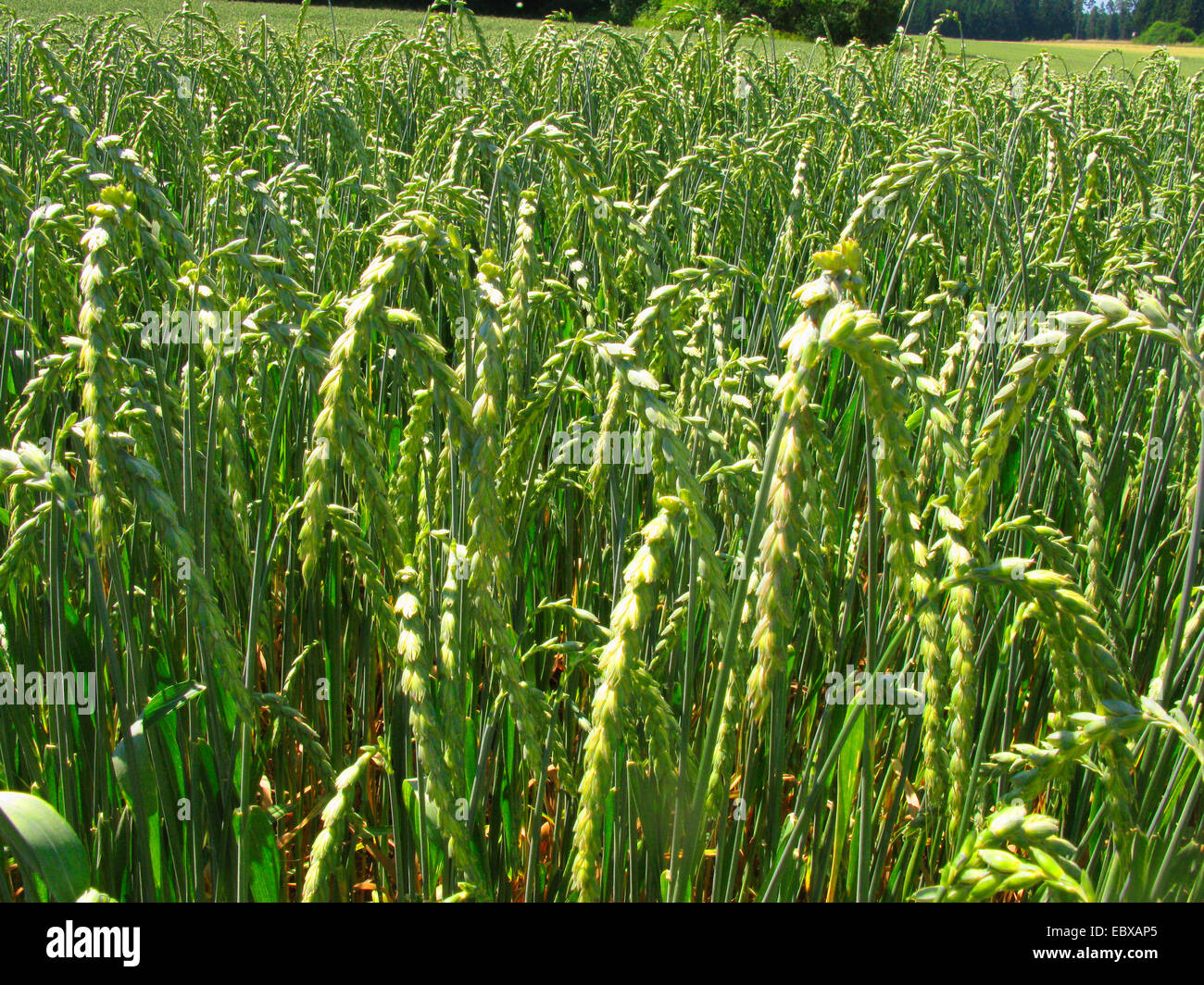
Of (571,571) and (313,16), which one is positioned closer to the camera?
(571,571)

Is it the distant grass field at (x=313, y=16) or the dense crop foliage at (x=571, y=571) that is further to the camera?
the distant grass field at (x=313, y=16)

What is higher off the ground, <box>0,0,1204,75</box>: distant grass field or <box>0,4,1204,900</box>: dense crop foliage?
<box>0,0,1204,75</box>: distant grass field

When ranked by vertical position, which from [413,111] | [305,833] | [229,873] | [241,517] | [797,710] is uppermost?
[413,111]

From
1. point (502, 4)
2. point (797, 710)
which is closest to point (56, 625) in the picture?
point (797, 710)

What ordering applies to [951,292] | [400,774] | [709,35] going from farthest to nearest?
[709,35] → [951,292] → [400,774]

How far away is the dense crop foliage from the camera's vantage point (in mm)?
801

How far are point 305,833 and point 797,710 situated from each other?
1.00 metres

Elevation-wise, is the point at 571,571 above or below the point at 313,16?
below

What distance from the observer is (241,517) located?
51.8 inches

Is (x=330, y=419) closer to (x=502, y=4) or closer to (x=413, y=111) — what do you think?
(x=413, y=111)

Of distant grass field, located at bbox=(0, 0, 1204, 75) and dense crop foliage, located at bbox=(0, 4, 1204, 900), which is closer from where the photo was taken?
dense crop foliage, located at bbox=(0, 4, 1204, 900)

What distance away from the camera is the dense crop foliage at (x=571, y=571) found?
0.80 m

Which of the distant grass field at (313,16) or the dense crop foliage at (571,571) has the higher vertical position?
the distant grass field at (313,16)

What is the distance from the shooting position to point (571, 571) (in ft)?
6.03
